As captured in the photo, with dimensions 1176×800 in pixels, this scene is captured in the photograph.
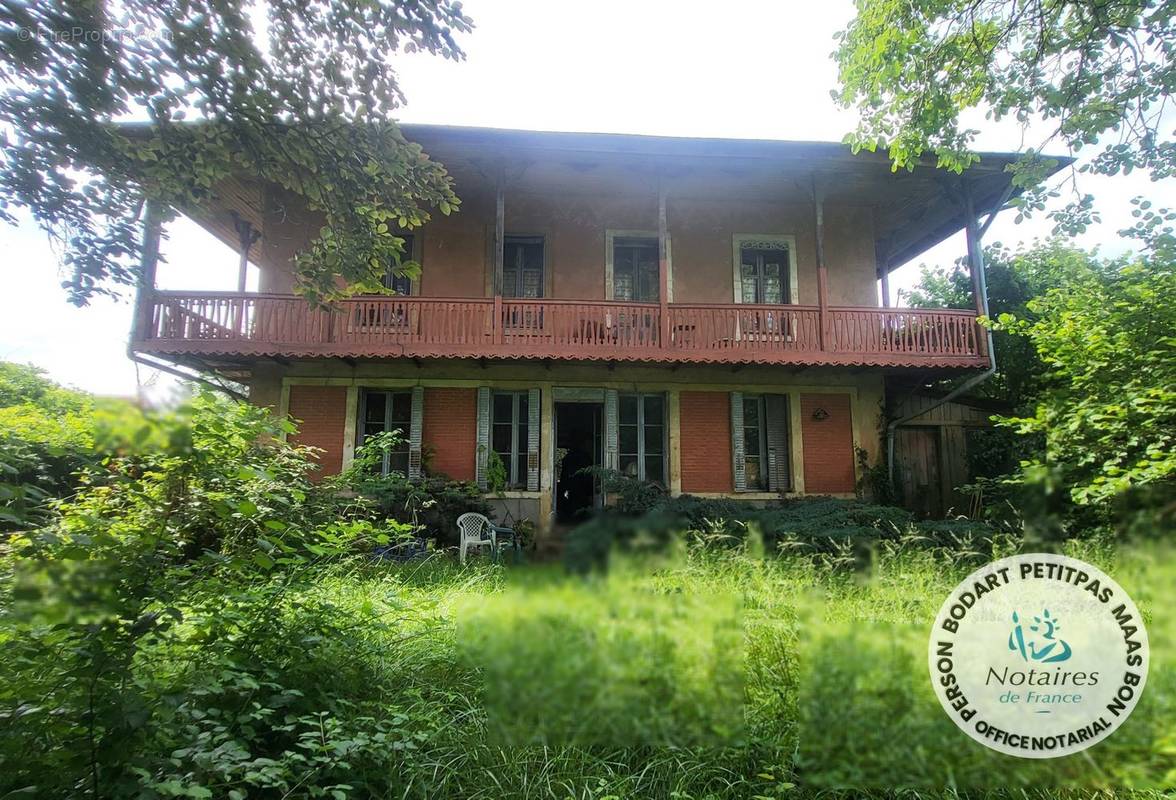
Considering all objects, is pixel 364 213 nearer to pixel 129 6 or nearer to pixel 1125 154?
pixel 129 6

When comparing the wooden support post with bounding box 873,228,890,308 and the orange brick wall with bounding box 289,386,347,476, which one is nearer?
the orange brick wall with bounding box 289,386,347,476

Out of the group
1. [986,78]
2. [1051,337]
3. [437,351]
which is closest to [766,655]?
[1051,337]

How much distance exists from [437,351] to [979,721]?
9.18 metres

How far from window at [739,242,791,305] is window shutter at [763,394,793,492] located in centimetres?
233

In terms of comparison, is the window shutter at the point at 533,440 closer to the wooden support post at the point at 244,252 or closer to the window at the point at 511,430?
the window at the point at 511,430

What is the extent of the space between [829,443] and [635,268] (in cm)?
505

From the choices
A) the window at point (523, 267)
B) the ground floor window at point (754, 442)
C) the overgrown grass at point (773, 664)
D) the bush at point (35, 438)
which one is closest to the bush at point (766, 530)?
the overgrown grass at point (773, 664)

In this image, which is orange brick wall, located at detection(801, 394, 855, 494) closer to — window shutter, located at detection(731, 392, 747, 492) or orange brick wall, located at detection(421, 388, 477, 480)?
window shutter, located at detection(731, 392, 747, 492)

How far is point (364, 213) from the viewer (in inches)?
109

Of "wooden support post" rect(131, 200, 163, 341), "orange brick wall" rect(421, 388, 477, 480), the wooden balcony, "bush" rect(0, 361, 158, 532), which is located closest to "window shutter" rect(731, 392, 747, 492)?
the wooden balcony

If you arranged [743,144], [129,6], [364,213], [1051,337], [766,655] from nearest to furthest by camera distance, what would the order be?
[766,655] < [129,6] < [1051,337] < [364,213] < [743,144]

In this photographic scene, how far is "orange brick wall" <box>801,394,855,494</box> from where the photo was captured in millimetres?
9797

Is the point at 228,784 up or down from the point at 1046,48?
down

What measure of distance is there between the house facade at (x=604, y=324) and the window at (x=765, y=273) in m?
0.06
